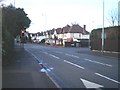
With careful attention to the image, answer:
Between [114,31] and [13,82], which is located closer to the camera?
[13,82]

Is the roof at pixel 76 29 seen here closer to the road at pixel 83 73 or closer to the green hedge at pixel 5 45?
the road at pixel 83 73

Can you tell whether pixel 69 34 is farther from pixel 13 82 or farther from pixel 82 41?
pixel 13 82

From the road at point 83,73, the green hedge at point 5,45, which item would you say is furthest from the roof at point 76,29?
the green hedge at point 5,45

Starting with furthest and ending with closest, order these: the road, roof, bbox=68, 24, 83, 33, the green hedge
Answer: roof, bbox=68, 24, 83, 33
the green hedge
the road

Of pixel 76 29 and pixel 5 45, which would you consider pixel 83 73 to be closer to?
pixel 5 45

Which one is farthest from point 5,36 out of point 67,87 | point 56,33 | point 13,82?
point 56,33

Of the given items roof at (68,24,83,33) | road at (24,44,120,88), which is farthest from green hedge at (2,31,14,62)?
roof at (68,24,83,33)

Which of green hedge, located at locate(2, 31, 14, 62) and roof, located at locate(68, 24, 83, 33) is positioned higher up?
roof, located at locate(68, 24, 83, 33)

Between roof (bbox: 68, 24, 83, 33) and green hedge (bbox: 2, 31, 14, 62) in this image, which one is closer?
green hedge (bbox: 2, 31, 14, 62)

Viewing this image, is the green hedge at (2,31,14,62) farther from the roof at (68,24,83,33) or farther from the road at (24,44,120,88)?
the roof at (68,24,83,33)

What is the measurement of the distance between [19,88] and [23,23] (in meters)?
38.2

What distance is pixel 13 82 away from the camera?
13.6 m

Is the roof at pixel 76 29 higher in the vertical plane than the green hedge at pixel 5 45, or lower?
higher

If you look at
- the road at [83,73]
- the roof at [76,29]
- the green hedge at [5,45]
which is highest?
the roof at [76,29]
